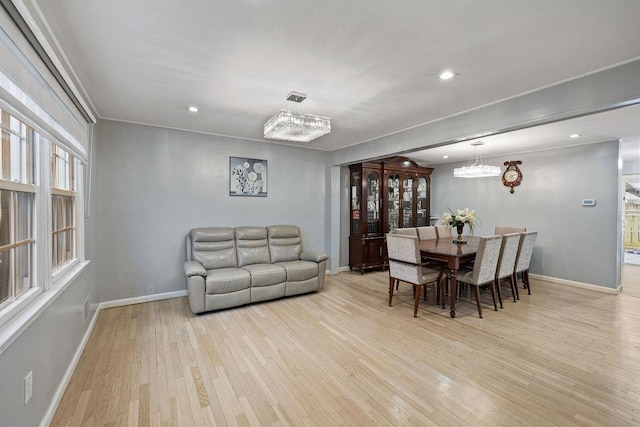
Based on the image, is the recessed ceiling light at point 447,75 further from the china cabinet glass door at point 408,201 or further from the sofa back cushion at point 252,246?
the china cabinet glass door at point 408,201

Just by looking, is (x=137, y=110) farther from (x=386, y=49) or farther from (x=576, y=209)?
(x=576, y=209)

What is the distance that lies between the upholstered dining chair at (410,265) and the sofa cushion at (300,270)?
116cm

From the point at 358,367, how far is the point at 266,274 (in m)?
1.90

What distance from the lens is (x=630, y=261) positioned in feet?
21.8

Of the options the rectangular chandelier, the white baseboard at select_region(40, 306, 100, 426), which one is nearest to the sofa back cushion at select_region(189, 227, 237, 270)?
the white baseboard at select_region(40, 306, 100, 426)

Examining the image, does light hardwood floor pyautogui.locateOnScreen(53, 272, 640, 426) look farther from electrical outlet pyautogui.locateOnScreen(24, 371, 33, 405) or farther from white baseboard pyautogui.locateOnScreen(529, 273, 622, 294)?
white baseboard pyautogui.locateOnScreen(529, 273, 622, 294)

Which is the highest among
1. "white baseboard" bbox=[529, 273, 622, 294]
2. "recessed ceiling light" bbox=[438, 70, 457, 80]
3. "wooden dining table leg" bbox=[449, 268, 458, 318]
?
"recessed ceiling light" bbox=[438, 70, 457, 80]

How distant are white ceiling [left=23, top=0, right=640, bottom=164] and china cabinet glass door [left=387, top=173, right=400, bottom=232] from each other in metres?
2.93

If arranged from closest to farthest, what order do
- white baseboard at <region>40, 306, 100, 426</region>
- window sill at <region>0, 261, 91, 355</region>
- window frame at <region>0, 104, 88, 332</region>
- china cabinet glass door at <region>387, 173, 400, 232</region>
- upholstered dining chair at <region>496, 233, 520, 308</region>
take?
window sill at <region>0, 261, 91, 355</region> < window frame at <region>0, 104, 88, 332</region> < white baseboard at <region>40, 306, 100, 426</region> < upholstered dining chair at <region>496, 233, 520, 308</region> < china cabinet glass door at <region>387, 173, 400, 232</region>

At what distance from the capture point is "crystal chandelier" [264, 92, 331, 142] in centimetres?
274

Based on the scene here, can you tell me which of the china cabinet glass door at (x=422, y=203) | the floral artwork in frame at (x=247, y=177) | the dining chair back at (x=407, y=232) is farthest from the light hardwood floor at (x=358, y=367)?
the china cabinet glass door at (x=422, y=203)

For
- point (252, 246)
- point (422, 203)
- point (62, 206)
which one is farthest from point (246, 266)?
point (422, 203)

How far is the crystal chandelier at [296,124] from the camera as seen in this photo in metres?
2.74

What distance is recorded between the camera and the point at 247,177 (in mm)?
4723
